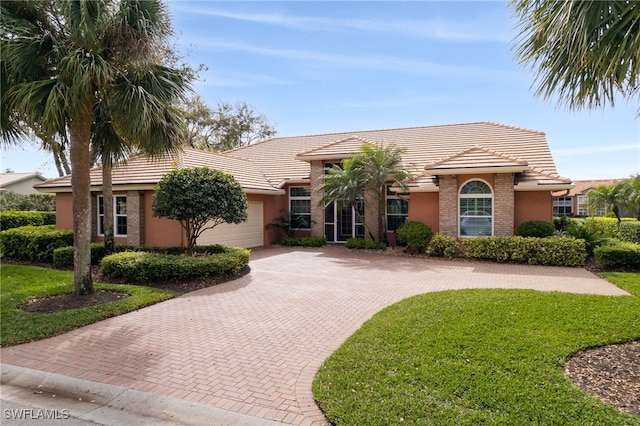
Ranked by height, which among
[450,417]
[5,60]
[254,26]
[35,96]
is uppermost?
[254,26]

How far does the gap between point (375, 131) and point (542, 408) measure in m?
23.5

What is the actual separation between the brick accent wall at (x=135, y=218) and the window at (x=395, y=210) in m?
11.5

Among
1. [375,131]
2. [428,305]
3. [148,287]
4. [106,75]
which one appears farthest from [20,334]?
[375,131]

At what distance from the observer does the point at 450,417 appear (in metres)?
3.93

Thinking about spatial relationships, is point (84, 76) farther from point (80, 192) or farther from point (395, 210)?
point (395, 210)

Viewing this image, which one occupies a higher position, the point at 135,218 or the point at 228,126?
the point at 228,126

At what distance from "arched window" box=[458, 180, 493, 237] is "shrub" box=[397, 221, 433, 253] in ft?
4.80

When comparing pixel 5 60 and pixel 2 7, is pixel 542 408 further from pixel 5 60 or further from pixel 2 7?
pixel 2 7

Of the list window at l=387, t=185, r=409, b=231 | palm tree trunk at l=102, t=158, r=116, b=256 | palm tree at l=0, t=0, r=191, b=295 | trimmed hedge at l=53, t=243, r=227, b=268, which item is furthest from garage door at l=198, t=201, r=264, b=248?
palm tree at l=0, t=0, r=191, b=295

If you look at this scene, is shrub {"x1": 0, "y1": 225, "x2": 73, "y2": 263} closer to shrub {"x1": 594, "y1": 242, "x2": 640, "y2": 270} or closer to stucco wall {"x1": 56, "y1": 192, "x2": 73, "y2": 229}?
stucco wall {"x1": 56, "y1": 192, "x2": 73, "y2": 229}

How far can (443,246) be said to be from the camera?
1556 centimetres

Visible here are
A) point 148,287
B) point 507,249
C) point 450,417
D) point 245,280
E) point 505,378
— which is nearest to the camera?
point 450,417

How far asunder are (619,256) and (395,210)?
30.5 feet

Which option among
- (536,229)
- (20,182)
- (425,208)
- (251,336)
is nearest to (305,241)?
(425,208)
